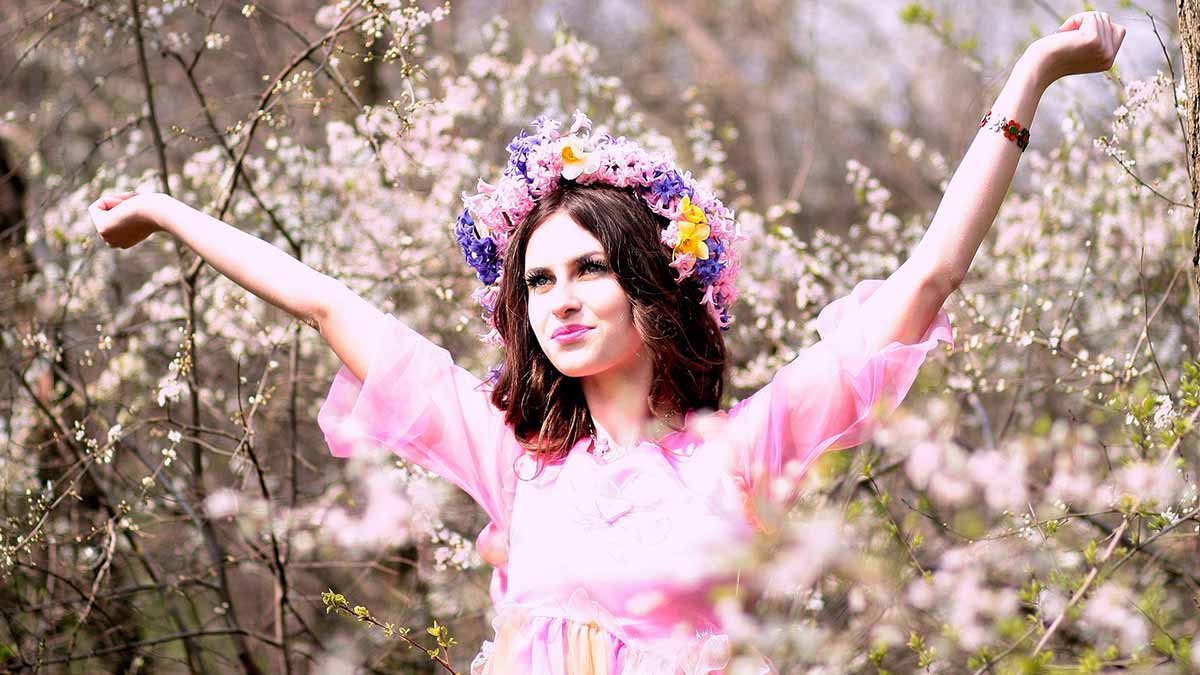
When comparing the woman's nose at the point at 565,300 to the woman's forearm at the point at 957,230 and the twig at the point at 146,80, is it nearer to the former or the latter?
the woman's forearm at the point at 957,230

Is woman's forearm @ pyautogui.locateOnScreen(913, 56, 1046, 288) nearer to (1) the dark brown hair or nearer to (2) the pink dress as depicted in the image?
(2) the pink dress

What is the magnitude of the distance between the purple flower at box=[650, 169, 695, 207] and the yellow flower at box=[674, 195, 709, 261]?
3 cm

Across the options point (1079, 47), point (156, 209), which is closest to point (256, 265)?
point (156, 209)

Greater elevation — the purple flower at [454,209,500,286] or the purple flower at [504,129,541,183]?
the purple flower at [504,129,541,183]

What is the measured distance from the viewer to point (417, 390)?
88.7 inches

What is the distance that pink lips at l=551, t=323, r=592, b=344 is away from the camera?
216 cm

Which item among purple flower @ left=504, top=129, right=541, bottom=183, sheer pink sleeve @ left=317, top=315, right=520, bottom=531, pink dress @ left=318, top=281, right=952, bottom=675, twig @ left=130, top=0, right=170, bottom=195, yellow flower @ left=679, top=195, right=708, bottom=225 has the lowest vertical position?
pink dress @ left=318, top=281, right=952, bottom=675

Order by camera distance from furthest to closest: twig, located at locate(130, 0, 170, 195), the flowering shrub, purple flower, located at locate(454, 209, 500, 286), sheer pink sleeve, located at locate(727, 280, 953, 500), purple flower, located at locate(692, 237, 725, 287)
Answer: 1. twig, located at locate(130, 0, 170, 195)
2. the flowering shrub
3. purple flower, located at locate(454, 209, 500, 286)
4. purple flower, located at locate(692, 237, 725, 287)
5. sheer pink sleeve, located at locate(727, 280, 953, 500)

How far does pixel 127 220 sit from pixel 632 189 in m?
0.95

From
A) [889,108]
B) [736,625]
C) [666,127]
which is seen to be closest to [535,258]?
[736,625]

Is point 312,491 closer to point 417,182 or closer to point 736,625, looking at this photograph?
point 417,182

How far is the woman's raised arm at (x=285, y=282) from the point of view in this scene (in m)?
2.29

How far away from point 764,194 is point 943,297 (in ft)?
23.3

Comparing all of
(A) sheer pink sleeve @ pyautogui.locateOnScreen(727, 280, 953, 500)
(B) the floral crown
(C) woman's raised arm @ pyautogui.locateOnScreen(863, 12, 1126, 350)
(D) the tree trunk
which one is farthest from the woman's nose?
(D) the tree trunk
